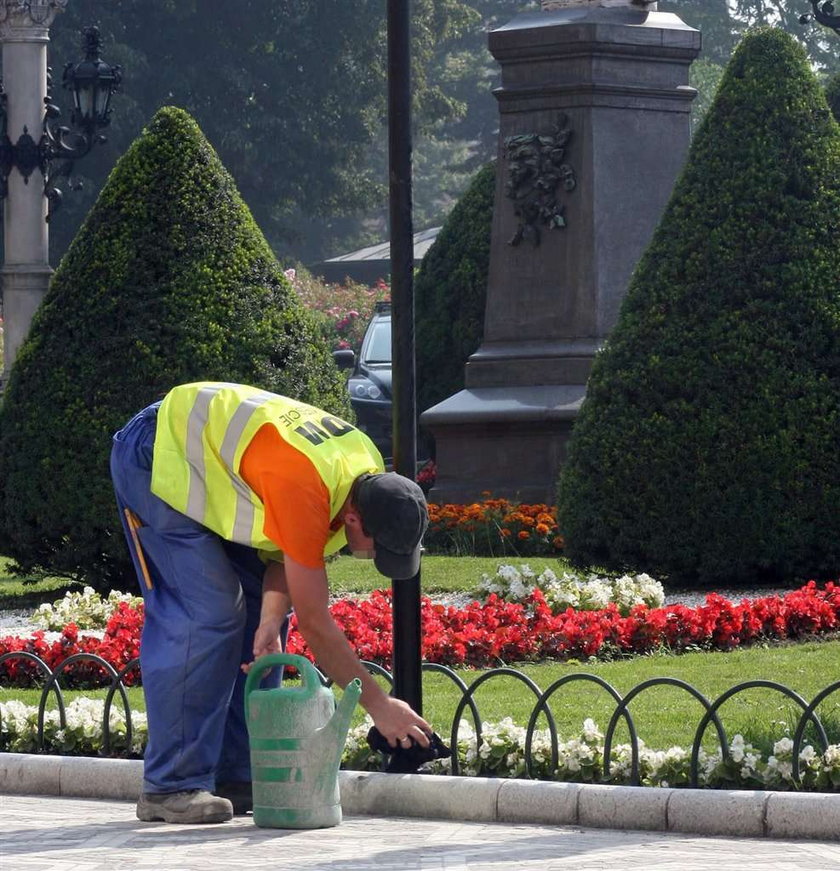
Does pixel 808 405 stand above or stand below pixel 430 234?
below

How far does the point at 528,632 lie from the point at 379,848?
3.54 m

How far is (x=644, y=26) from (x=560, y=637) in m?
6.76

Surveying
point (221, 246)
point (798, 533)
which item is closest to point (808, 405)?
point (798, 533)

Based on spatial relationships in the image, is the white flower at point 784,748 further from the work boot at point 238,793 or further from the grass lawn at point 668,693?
the work boot at point 238,793

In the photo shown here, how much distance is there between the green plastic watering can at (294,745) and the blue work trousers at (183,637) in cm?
13

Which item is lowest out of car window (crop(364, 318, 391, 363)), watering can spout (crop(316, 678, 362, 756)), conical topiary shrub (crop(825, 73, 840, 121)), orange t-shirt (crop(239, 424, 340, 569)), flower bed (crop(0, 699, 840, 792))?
flower bed (crop(0, 699, 840, 792))

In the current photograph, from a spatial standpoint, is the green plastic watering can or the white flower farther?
the white flower

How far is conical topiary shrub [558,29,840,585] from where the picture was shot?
34.9 ft

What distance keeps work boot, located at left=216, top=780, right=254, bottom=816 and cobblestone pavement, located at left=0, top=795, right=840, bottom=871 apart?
15 cm

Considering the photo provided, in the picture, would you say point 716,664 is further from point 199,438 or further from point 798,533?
point 199,438

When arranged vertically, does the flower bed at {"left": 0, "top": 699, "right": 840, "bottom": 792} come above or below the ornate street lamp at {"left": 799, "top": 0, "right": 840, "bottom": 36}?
below

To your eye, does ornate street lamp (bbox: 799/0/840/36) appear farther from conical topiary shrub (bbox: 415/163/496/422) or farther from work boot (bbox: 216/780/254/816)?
work boot (bbox: 216/780/254/816)

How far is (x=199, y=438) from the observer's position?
575cm

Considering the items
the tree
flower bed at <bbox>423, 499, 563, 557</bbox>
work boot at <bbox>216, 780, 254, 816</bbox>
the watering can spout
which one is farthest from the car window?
the watering can spout
